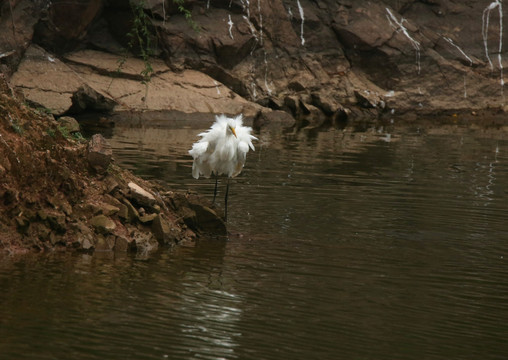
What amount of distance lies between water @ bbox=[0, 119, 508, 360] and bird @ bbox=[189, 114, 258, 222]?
70cm

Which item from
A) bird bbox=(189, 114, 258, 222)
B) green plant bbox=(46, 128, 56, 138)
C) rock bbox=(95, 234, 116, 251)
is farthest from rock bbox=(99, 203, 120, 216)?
bird bbox=(189, 114, 258, 222)

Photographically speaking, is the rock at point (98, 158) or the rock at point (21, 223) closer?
the rock at point (21, 223)

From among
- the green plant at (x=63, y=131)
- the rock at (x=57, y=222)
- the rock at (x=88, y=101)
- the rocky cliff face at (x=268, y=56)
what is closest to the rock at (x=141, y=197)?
the green plant at (x=63, y=131)

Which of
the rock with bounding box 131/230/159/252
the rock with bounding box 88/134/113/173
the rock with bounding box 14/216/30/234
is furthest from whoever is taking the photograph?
the rock with bounding box 88/134/113/173

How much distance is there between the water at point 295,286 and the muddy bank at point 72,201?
0.34 m

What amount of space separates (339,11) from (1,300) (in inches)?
1019

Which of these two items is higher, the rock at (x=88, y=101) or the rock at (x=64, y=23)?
the rock at (x=64, y=23)

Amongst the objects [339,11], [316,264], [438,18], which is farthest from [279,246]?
[438,18]

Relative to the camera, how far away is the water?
18.2 ft

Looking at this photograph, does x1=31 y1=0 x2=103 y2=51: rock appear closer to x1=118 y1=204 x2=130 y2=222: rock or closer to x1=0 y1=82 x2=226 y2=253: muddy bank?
x1=0 y1=82 x2=226 y2=253: muddy bank

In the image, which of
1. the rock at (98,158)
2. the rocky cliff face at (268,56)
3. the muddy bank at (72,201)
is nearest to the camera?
the muddy bank at (72,201)

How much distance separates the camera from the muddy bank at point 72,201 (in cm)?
797

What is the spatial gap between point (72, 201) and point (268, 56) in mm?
21107

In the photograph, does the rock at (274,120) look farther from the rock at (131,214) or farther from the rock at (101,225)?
the rock at (101,225)
